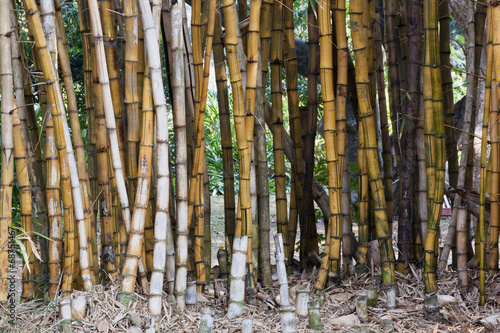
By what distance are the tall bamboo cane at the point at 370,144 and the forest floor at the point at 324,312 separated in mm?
142

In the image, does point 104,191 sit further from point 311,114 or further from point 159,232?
point 311,114

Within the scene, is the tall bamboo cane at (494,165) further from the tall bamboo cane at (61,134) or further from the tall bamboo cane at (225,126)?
the tall bamboo cane at (61,134)

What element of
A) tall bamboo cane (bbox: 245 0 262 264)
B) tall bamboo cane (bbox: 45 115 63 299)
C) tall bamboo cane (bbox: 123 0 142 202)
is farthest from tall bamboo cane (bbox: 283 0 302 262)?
tall bamboo cane (bbox: 45 115 63 299)

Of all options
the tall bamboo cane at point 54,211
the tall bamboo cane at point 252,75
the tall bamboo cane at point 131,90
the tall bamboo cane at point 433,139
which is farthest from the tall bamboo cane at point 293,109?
the tall bamboo cane at point 54,211

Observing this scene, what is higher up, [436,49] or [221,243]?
[436,49]

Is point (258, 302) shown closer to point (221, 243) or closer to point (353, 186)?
point (353, 186)

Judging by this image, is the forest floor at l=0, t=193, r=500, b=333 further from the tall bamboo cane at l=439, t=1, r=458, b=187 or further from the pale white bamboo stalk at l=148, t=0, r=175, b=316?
the tall bamboo cane at l=439, t=1, r=458, b=187

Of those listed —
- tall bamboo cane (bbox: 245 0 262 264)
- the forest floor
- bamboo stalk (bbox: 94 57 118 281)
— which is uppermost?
tall bamboo cane (bbox: 245 0 262 264)

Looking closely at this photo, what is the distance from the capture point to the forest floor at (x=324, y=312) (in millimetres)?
1418

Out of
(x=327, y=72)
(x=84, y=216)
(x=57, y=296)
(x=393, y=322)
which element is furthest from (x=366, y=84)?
(x=57, y=296)

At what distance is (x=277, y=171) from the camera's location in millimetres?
1866

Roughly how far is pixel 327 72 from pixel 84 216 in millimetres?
890

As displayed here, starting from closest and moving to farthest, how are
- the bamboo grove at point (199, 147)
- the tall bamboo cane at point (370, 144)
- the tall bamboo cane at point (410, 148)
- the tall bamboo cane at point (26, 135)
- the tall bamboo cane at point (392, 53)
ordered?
the bamboo grove at point (199, 147) < the tall bamboo cane at point (26, 135) < the tall bamboo cane at point (370, 144) < the tall bamboo cane at point (410, 148) < the tall bamboo cane at point (392, 53)

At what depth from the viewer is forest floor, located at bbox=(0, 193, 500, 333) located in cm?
142
